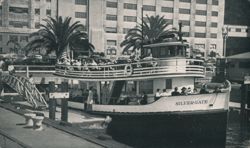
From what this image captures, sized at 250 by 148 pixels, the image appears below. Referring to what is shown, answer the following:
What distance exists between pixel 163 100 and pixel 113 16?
7028 cm

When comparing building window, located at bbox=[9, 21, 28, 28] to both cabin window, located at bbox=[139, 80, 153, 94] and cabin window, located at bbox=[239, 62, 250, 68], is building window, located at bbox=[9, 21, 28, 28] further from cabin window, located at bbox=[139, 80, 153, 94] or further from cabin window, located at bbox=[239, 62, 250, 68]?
cabin window, located at bbox=[139, 80, 153, 94]

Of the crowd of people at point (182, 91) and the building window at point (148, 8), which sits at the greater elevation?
the building window at point (148, 8)

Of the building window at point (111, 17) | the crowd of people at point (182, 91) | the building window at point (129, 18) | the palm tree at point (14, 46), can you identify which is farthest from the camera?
the building window at point (129, 18)

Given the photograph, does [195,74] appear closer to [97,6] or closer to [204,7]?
[97,6]

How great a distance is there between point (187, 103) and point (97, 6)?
70.0 m

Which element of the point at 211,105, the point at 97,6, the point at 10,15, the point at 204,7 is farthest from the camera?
the point at 204,7

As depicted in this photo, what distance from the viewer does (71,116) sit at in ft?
82.9

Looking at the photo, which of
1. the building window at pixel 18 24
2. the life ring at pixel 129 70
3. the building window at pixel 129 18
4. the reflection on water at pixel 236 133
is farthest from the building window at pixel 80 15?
the life ring at pixel 129 70

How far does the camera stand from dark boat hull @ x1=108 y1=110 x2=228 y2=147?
20531mm

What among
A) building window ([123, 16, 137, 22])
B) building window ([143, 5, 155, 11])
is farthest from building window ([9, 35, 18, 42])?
building window ([143, 5, 155, 11])

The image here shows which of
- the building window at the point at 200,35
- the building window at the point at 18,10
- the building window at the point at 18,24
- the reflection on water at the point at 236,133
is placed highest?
the building window at the point at 18,10

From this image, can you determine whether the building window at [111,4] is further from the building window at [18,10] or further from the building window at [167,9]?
the building window at [18,10]

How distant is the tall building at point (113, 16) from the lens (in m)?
81.4

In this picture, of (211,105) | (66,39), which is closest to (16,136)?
(211,105)
